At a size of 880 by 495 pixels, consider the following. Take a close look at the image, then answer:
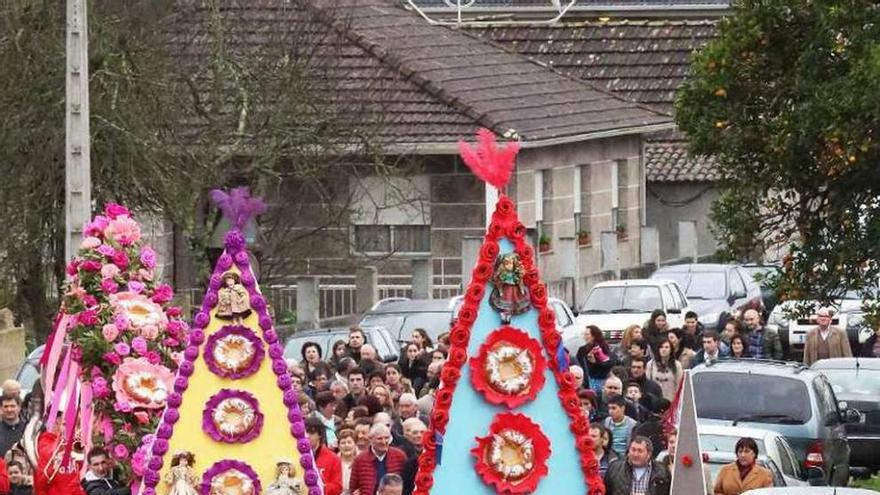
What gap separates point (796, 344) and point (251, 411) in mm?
19673

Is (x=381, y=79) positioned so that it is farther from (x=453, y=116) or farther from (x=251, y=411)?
(x=251, y=411)

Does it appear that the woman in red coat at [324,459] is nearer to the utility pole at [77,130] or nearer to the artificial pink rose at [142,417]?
the artificial pink rose at [142,417]

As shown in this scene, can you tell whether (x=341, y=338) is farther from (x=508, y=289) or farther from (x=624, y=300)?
(x=508, y=289)

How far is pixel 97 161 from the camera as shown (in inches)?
1310

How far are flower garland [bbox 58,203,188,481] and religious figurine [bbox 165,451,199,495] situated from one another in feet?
4.99

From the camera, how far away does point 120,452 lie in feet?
66.5

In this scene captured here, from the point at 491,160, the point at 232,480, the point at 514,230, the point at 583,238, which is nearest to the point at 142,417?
the point at 232,480

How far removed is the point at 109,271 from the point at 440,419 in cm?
411

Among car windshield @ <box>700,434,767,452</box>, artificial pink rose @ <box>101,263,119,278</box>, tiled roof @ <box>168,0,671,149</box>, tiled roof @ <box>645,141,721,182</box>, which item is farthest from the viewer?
tiled roof @ <box>645,141,721,182</box>

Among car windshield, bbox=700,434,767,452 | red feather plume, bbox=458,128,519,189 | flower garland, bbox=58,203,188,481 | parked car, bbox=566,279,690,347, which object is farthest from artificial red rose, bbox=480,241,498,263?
parked car, bbox=566,279,690,347

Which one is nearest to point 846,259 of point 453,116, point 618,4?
point 453,116

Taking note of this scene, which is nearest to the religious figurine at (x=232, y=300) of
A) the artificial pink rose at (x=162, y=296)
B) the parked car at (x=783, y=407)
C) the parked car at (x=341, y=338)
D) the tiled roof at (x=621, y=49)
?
the artificial pink rose at (x=162, y=296)

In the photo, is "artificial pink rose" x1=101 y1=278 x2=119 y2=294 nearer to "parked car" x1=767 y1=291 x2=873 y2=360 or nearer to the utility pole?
the utility pole

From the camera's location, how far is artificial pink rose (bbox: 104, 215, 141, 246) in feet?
70.3
